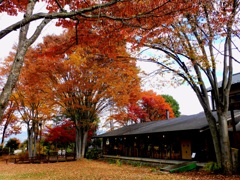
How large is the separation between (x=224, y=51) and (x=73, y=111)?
15.5m

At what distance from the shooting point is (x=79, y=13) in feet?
13.8

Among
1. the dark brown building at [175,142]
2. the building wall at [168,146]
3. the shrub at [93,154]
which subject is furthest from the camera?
the shrub at [93,154]

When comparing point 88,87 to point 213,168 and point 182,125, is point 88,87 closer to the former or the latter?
point 182,125

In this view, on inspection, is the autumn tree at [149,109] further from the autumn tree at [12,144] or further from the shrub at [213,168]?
the shrub at [213,168]

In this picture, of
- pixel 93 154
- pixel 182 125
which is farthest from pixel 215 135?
pixel 93 154

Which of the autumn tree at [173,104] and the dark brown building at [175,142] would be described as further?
the autumn tree at [173,104]

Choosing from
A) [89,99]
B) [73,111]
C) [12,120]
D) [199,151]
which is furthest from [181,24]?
[12,120]

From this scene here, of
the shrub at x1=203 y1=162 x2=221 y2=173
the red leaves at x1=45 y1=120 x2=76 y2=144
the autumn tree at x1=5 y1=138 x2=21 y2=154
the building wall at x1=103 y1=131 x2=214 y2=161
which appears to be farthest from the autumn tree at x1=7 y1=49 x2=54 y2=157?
the shrub at x1=203 y1=162 x2=221 y2=173

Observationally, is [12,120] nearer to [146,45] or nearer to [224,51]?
[146,45]

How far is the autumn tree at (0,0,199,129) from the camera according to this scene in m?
4.11

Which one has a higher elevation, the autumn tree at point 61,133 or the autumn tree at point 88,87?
the autumn tree at point 88,87

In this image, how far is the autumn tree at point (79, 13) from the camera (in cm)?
411

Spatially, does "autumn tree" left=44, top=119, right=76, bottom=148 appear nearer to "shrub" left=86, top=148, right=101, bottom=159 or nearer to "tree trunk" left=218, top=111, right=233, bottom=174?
"shrub" left=86, top=148, right=101, bottom=159

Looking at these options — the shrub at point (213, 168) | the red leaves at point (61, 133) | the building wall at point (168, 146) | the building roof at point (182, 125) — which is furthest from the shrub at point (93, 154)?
the shrub at point (213, 168)
